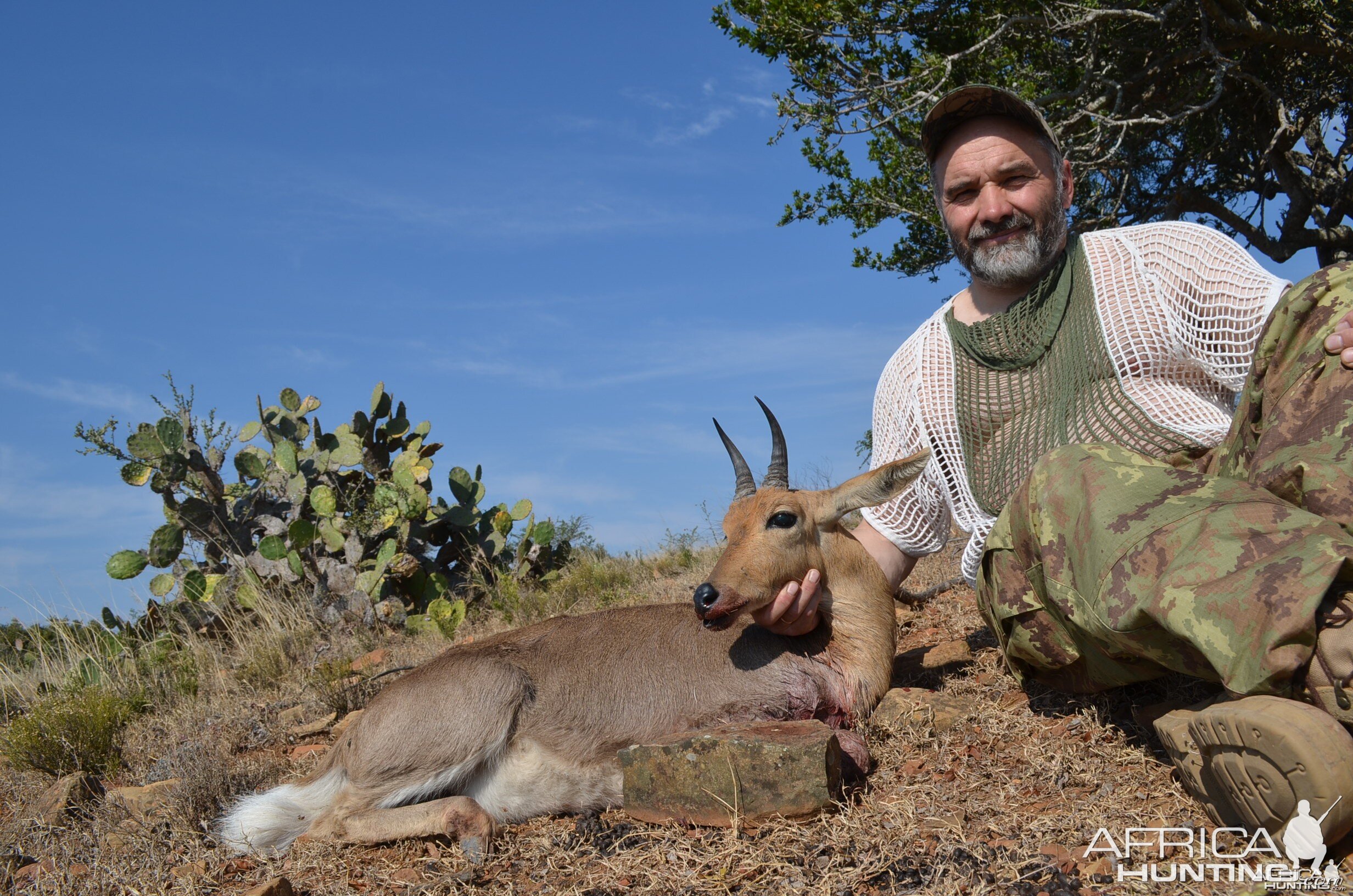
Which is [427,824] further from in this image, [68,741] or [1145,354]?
[1145,354]

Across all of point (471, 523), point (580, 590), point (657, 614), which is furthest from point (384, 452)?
point (657, 614)

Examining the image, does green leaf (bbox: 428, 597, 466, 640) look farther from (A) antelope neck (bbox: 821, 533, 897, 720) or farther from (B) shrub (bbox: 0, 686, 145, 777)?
(A) antelope neck (bbox: 821, 533, 897, 720)

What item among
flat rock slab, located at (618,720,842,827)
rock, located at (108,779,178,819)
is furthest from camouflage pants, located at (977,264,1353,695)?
rock, located at (108,779,178,819)

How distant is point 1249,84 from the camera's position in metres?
13.4

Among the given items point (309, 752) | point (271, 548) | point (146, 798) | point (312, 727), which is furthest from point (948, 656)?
point (271, 548)

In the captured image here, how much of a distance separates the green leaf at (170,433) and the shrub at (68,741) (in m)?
4.56

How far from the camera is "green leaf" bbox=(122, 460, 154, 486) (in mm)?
10266

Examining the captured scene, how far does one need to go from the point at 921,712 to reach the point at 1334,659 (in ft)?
6.40

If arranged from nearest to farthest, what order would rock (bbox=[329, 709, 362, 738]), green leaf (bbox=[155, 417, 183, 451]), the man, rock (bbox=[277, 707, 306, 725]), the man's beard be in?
the man → the man's beard → rock (bbox=[329, 709, 362, 738]) → rock (bbox=[277, 707, 306, 725]) → green leaf (bbox=[155, 417, 183, 451])

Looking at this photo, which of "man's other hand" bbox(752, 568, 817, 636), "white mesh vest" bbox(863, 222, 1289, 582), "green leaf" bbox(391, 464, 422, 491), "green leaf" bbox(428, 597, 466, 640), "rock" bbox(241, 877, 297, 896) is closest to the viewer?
"rock" bbox(241, 877, 297, 896)

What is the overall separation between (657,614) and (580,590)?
5444mm

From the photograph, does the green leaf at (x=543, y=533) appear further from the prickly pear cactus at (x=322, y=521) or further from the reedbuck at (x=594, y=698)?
the reedbuck at (x=594, y=698)

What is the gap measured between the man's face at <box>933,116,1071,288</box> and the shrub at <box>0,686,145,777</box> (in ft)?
18.8

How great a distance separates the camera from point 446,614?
9.55 metres
